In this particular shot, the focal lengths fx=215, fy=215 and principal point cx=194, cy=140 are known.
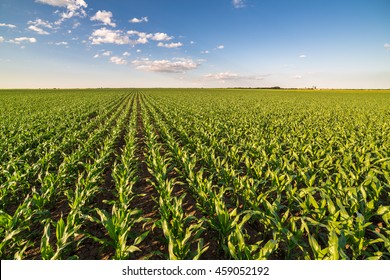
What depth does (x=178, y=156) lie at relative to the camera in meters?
7.21

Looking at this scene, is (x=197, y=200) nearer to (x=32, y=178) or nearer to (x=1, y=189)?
(x=1, y=189)

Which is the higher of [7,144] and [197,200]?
[7,144]

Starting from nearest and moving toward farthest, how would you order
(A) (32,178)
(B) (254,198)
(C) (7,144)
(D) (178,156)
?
(B) (254,198) < (A) (32,178) < (D) (178,156) < (C) (7,144)

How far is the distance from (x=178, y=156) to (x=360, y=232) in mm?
5094

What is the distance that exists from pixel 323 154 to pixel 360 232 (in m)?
4.83

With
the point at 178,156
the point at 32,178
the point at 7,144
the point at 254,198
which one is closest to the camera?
the point at 254,198

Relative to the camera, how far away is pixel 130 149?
25.9 feet

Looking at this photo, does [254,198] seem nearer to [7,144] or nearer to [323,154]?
[323,154]
